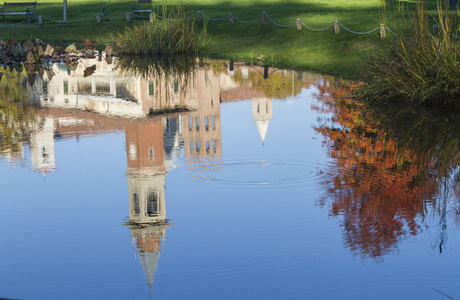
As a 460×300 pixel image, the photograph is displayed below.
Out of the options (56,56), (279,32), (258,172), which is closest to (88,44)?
(56,56)

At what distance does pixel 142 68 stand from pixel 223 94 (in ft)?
19.1

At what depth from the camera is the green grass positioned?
24.0 meters

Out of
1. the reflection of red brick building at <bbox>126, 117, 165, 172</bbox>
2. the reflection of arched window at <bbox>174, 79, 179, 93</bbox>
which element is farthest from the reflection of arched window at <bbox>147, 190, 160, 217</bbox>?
the reflection of arched window at <bbox>174, 79, 179, 93</bbox>

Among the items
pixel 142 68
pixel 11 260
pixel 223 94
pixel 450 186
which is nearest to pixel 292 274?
pixel 11 260

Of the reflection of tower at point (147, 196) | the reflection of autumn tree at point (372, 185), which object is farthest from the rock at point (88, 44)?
the reflection of autumn tree at point (372, 185)

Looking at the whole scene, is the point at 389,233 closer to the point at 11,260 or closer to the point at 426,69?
the point at 11,260

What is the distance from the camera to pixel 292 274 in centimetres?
645

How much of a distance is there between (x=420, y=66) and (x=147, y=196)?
8322 millimetres

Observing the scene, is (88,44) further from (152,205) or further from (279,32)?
(152,205)

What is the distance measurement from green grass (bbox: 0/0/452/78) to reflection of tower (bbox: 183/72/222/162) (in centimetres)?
383

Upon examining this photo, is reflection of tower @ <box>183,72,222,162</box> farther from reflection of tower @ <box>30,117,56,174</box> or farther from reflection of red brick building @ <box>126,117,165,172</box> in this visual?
reflection of tower @ <box>30,117,56,174</box>

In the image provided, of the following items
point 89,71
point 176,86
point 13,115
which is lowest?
point 13,115

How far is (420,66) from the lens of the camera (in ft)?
49.2

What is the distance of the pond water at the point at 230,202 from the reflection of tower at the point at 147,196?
0.03 m
